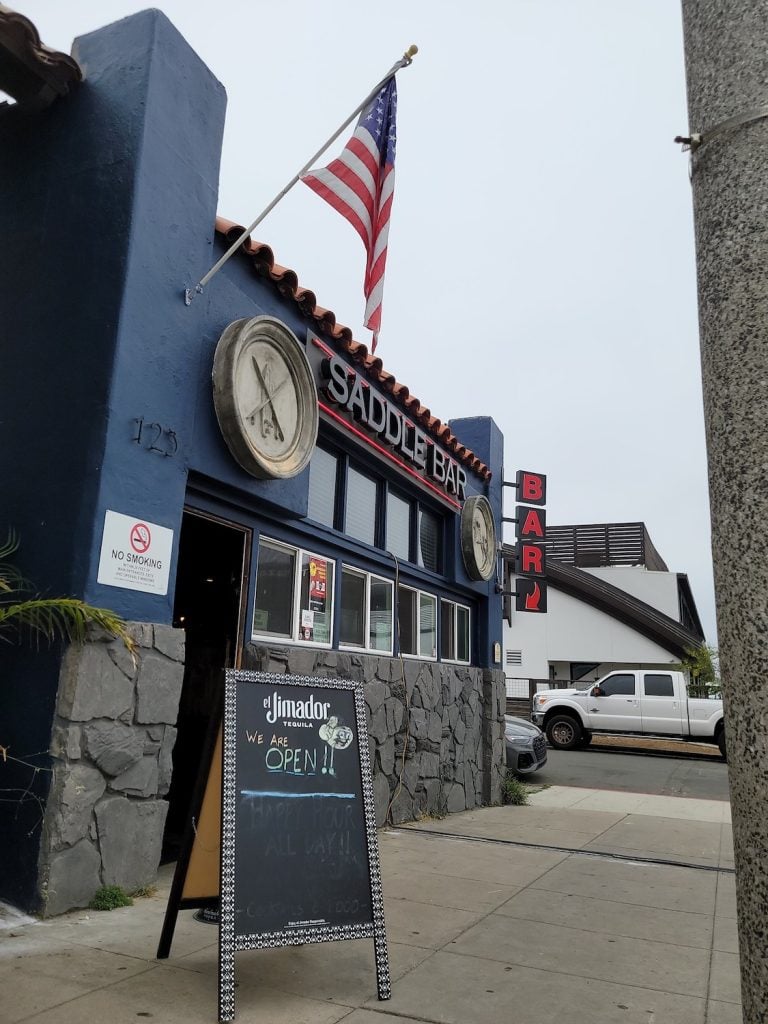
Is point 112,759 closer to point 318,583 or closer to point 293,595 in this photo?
point 293,595

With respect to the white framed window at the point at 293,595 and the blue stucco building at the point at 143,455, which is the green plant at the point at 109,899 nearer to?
the blue stucco building at the point at 143,455

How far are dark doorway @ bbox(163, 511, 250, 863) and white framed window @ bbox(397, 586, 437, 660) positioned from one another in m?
2.40

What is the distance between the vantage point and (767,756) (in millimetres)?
1930

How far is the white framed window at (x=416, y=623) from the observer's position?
9.77 metres

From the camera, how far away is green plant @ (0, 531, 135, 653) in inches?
181

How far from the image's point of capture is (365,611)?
879 cm

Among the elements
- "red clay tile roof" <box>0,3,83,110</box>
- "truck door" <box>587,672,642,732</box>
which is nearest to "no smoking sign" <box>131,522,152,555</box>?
"red clay tile roof" <box>0,3,83,110</box>

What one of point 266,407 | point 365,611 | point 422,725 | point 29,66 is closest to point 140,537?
point 266,407

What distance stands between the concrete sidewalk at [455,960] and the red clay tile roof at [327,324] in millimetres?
4871

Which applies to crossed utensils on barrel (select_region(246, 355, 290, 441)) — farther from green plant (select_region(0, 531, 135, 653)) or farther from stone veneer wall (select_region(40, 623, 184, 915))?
green plant (select_region(0, 531, 135, 653))

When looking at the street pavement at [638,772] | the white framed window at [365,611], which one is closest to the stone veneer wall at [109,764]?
the white framed window at [365,611]

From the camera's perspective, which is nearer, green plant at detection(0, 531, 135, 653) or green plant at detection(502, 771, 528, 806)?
green plant at detection(0, 531, 135, 653)

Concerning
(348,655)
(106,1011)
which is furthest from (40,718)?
(348,655)

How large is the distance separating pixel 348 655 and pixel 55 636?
11.9 ft
